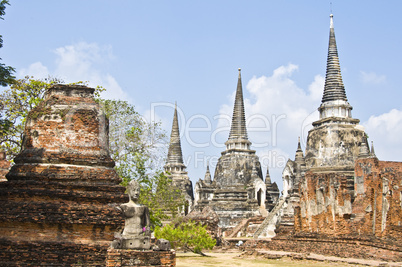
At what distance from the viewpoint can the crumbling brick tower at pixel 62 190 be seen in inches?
399

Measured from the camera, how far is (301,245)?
20.9 metres

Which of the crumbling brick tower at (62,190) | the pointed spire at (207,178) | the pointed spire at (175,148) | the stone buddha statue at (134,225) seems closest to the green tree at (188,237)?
the crumbling brick tower at (62,190)

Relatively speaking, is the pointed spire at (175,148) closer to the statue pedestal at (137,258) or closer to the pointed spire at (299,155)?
the pointed spire at (299,155)

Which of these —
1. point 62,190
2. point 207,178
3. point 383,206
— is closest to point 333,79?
point 207,178

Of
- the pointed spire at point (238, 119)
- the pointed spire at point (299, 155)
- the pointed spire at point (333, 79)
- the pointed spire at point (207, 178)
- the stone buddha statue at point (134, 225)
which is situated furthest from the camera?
the pointed spire at point (207, 178)

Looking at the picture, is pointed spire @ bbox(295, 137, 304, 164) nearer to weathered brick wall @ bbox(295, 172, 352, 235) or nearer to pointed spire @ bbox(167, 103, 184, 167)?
weathered brick wall @ bbox(295, 172, 352, 235)

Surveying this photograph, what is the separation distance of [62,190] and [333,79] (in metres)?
26.5

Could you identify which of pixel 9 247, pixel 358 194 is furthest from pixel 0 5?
pixel 358 194

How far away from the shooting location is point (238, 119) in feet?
146

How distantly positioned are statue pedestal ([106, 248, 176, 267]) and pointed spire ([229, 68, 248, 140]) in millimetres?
35259

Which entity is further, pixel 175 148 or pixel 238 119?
pixel 175 148

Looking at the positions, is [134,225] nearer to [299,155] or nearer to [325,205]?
[325,205]

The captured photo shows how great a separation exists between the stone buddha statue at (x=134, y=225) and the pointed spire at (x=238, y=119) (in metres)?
34.9

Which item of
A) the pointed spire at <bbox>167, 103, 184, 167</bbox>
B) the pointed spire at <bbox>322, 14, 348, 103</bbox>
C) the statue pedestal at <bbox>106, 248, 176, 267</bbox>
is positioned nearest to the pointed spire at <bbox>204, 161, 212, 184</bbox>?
the pointed spire at <bbox>167, 103, 184, 167</bbox>
